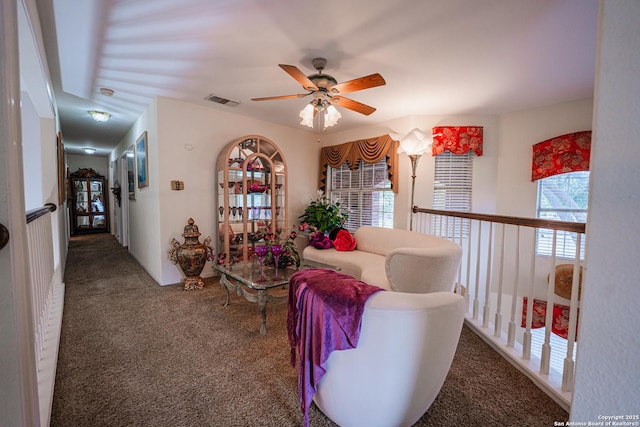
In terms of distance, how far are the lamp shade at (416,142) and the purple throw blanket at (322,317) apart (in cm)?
262

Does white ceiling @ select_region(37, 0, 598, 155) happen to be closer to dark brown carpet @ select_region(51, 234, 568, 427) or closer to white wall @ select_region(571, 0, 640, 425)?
white wall @ select_region(571, 0, 640, 425)

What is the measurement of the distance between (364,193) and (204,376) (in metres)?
3.63

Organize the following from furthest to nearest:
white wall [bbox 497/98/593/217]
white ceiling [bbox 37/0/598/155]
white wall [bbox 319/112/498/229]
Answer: white wall [bbox 319/112/498/229], white wall [bbox 497/98/593/217], white ceiling [bbox 37/0/598/155]

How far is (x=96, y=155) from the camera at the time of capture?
7.61m

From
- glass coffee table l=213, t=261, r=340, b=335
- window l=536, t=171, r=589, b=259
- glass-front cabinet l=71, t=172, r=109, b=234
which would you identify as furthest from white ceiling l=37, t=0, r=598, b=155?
glass-front cabinet l=71, t=172, r=109, b=234

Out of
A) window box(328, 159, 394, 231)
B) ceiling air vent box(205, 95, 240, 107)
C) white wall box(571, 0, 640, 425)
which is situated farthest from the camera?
window box(328, 159, 394, 231)

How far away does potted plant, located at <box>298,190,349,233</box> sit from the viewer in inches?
173

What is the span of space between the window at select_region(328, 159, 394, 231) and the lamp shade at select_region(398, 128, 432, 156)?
0.93 metres

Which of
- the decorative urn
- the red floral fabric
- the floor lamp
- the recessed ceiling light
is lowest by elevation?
the red floral fabric

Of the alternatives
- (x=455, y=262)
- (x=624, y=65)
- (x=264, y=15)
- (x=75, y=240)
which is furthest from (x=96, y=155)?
(x=624, y=65)

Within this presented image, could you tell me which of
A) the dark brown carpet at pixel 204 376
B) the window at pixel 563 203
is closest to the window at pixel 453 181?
the window at pixel 563 203

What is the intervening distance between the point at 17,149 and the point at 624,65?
1531mm

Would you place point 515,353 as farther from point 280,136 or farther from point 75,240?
point 75,240

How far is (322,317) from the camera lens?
106 centimetres
